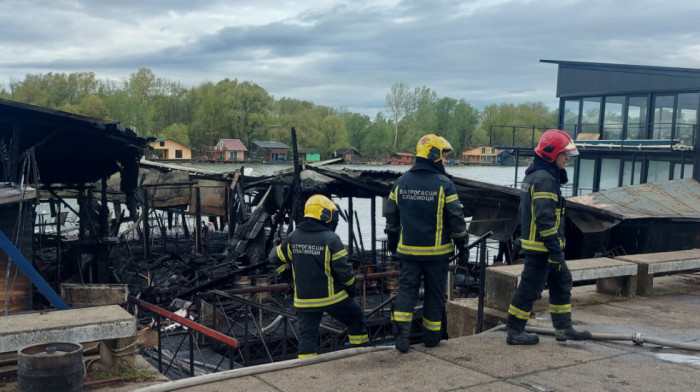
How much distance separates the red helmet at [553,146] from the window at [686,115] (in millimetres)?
17723

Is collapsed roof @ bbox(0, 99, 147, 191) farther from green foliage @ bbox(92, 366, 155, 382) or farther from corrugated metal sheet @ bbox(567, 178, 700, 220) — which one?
corrugated metal sheet @ bbox(567, 178, 700, 220)

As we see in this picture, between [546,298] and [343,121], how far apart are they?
88742mm

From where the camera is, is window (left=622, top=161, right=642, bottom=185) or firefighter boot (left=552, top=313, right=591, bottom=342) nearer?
firefighter boot (left=552, top=313, right=591, bottom=342)

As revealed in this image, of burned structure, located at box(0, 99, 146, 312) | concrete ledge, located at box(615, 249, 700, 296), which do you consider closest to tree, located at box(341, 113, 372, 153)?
burned structure, located at box(0, 99, 146, 312)

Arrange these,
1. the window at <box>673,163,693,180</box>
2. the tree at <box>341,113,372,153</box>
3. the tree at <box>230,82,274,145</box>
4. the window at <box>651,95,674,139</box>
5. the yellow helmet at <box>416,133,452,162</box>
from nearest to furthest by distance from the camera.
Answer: the yellow helmet at <box>416,133,452,162</box> → the window at <box>673,163,693,180</box> → the window at <box>651,95,674,139</box> → the tree at <box>230,82,274,145</box> → the tree at <box>341,113,372,153</box>


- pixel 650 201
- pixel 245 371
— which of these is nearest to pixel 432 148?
pixel 245 371

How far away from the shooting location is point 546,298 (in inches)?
304

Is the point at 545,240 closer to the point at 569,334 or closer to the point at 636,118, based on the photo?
the point at 569,334

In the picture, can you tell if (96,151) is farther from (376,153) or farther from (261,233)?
(376,153)

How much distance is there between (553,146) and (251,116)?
7773 cm

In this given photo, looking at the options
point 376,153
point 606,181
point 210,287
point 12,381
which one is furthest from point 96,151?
point 376,153

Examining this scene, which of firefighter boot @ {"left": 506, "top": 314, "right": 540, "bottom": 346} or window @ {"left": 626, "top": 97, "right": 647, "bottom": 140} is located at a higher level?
window @ {"left": 626, "top": 97, "right": 647, "bottom": 140}

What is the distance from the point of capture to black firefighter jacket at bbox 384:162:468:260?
17.8 feet

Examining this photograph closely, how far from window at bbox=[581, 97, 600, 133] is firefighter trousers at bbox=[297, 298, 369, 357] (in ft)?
67.8
